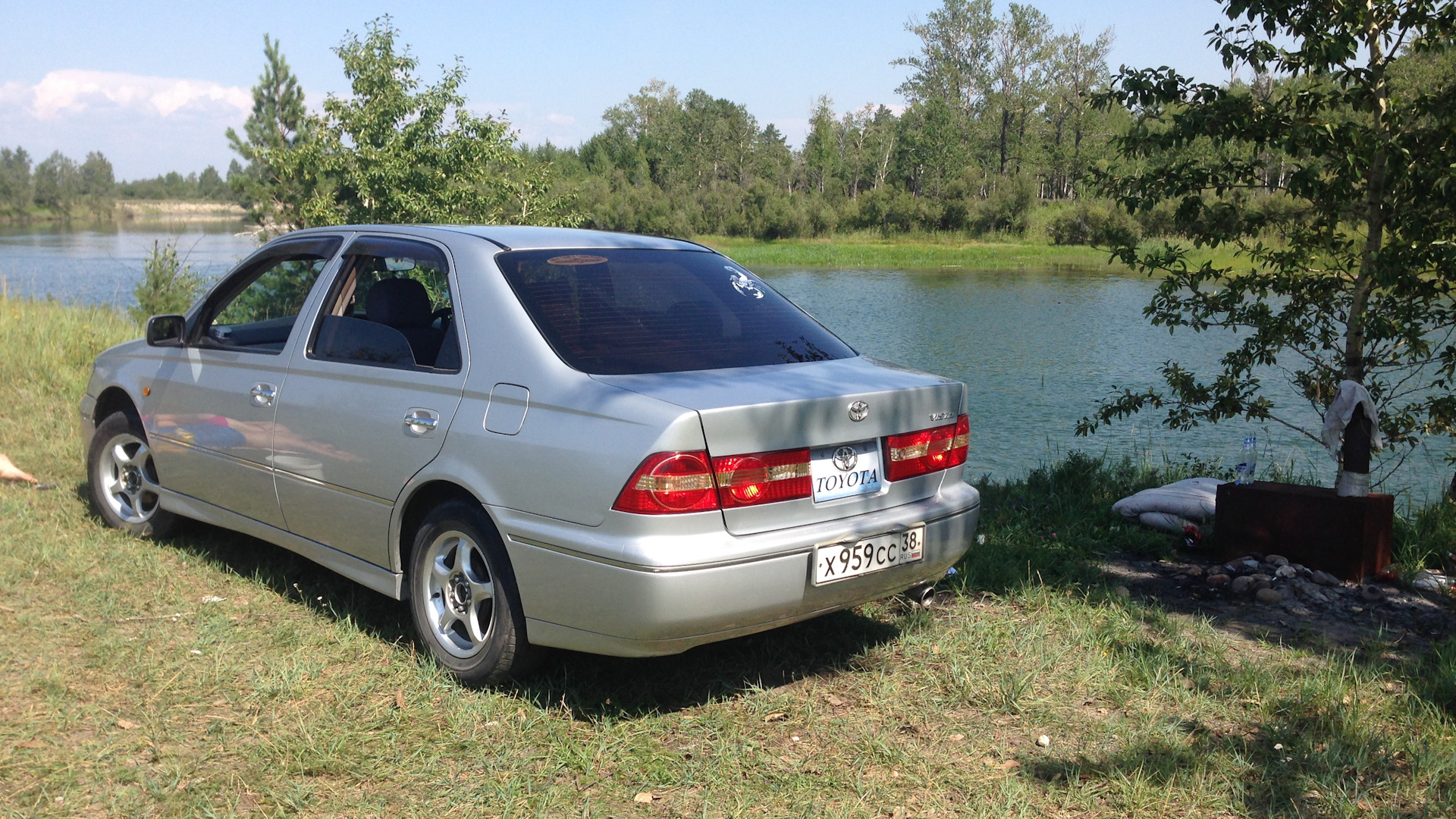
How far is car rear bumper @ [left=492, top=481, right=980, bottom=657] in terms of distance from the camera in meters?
3.10

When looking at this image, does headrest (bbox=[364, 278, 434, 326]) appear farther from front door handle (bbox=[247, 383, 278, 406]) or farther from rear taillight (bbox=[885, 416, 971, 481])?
rear taillight (bbox=[885, 416, 971, 481])

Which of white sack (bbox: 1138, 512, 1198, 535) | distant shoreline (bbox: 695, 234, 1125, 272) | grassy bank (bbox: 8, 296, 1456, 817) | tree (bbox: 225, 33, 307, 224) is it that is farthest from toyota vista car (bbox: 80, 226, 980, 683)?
distant shoreline (bbox: 695, 234, 1125, 272)

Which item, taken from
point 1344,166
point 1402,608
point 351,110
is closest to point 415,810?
point 1402,608

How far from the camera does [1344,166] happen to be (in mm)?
5434

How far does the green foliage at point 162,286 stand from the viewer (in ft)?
57.8

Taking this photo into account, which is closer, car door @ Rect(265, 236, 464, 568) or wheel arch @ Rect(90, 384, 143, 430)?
car door @ Rect(265, 236, 464, 568)

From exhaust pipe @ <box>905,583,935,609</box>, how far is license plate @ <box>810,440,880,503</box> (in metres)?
0.90

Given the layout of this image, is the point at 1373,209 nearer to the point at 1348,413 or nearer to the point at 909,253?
the point at 1348,413

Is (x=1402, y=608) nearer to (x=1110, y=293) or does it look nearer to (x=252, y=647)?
(x=252, y=647)

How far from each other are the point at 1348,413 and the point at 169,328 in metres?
5.73

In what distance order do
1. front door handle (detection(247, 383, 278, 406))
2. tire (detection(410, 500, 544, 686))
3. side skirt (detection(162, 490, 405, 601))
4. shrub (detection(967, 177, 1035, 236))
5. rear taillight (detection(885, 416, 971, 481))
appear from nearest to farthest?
tire (detection(410, 500, 544, 686)) < rear taillight (detection(885, 416, 971, 481)) < side skirt (detection(162, 490, 405, 601)) < front door handle (detection(247, 383, 278, 406)) < shrub (detection(967, 177, 1035, 236))

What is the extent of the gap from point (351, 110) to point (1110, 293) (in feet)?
65.4

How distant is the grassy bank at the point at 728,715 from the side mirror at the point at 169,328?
1.13 meters

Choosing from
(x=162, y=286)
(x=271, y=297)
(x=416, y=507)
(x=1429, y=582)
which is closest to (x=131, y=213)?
(x=162, y=286)
